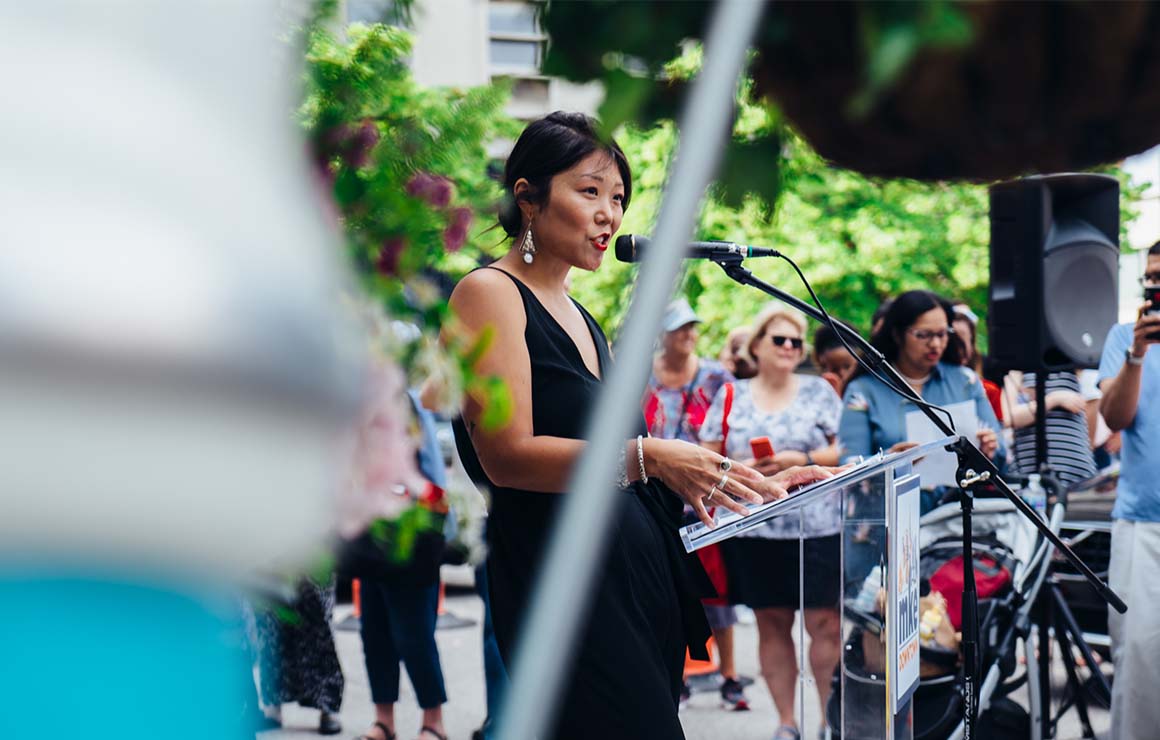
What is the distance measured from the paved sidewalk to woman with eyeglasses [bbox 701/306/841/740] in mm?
404

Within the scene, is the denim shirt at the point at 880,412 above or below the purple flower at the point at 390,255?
above

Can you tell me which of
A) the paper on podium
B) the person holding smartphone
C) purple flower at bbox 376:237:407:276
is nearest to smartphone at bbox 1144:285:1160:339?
the person holding smartphone

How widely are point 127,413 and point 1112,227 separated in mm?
5663

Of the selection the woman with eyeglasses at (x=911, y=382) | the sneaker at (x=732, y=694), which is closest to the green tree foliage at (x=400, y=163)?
the woman with eyeglasses at (x=911, y=382)

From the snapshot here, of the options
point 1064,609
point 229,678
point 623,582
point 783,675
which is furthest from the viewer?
point 783,675

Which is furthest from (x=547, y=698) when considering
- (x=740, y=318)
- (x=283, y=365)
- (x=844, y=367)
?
(x=740, y=318)

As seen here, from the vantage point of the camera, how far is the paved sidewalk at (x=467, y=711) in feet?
19.7

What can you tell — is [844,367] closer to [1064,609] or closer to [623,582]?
[1064,609]

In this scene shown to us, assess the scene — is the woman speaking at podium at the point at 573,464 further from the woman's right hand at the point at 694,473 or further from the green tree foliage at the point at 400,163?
the green tree foliage at the point at 400,163

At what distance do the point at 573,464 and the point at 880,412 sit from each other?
3.58m

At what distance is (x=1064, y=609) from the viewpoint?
5180mm

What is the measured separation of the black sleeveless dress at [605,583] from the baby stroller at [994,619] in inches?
74.4

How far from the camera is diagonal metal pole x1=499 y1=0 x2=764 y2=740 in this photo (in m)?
0.84

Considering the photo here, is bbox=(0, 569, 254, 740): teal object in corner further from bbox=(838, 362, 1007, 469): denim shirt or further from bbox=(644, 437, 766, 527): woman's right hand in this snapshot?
bbox=(838, 362, 1007, 469): denim shirt
